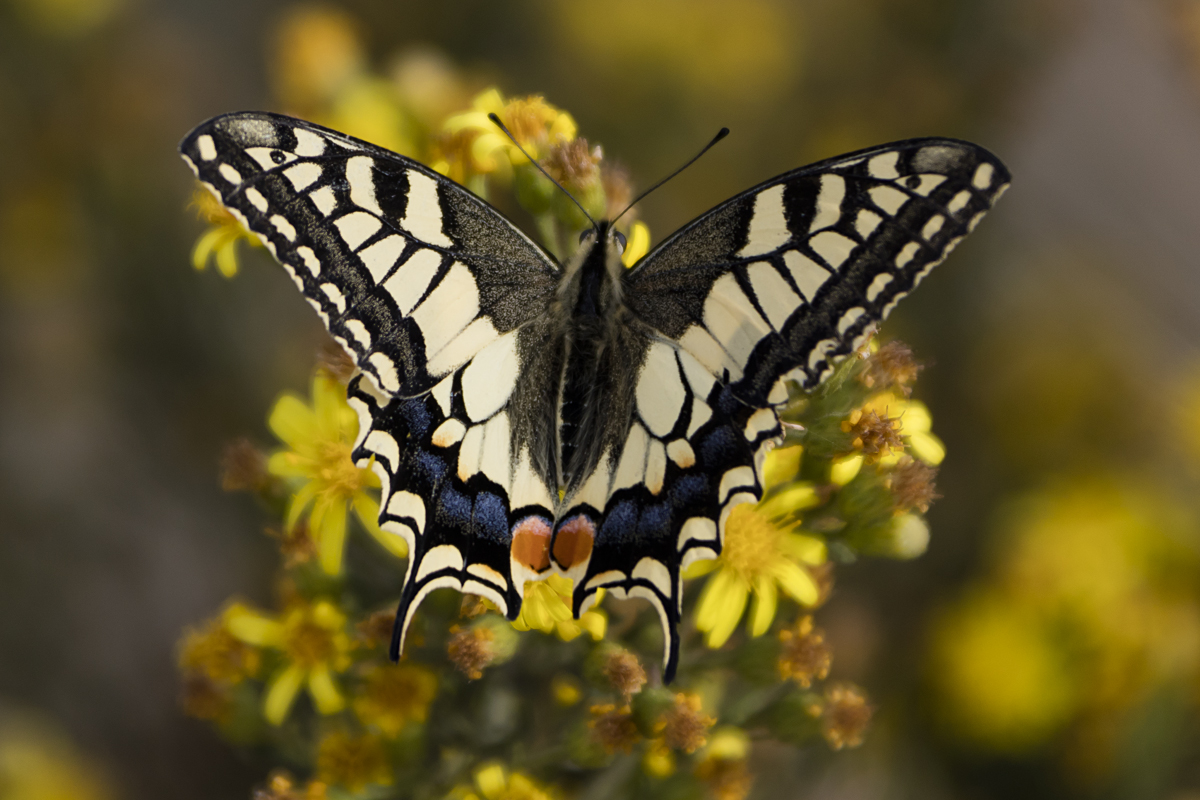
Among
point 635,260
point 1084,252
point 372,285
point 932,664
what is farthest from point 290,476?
point 1084,252

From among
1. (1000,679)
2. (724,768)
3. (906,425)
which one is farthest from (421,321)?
(1000,679)

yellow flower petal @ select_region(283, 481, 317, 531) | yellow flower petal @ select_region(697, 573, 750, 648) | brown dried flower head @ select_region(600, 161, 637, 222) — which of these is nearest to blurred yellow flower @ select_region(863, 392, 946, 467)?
yellow flower petal @ select_region(697, 573, 750, 648)

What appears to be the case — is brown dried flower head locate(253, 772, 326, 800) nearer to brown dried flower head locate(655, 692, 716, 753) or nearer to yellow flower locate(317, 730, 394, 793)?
yellow flower locate(317, 730, 394, 793)

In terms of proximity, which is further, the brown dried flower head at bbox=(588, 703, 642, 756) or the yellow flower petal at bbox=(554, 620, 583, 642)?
the brown dried flower head at bbox=(588, 703, 642, 756)

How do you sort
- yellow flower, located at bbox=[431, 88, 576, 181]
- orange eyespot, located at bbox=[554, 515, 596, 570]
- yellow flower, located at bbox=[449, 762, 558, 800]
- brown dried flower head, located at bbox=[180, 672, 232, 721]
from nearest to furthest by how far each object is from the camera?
orange eyespot, located at bbox=[554, 515, 596, 570], yellow flower, located at bbox=[449, 762, 558, 800], yellow flower, located at bbox=[431, 88, 576, 181], brown dried flower head, located at bbox=[180, 672, 232, 721]

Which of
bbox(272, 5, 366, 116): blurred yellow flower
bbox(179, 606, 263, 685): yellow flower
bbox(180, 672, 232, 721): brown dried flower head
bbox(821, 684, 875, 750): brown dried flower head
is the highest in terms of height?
bbox(272, 5, 366, 116): blurred yellow flower

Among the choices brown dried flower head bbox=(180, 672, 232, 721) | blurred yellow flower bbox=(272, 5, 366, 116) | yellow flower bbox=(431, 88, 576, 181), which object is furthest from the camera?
blurred yellow flower bbox=(272, 5, 366, 116)

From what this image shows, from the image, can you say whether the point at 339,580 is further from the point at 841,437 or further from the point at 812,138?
the point at 812,138

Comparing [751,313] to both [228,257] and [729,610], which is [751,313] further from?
[228,257]
